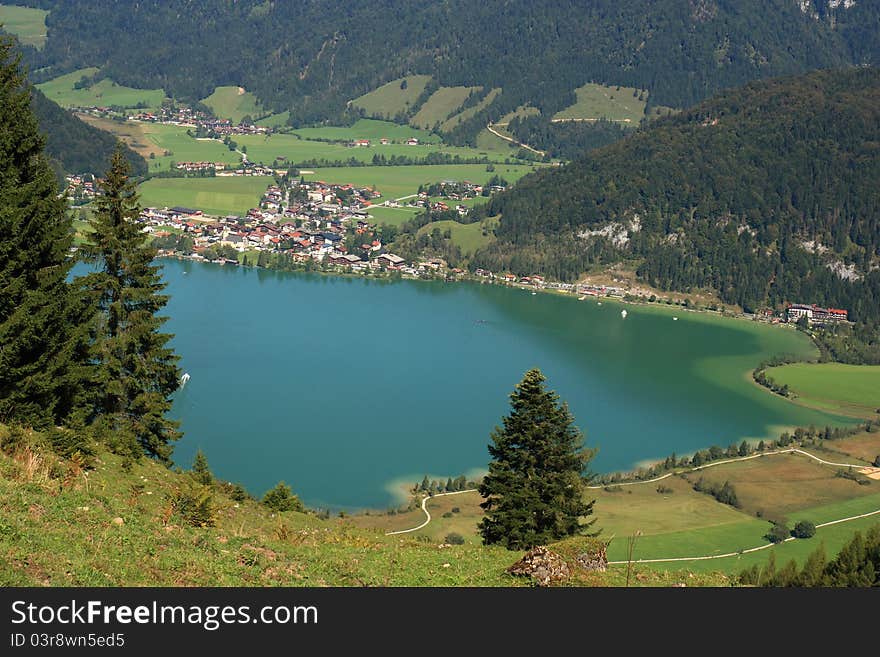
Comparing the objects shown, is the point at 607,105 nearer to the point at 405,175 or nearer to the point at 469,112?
the point at 469,112

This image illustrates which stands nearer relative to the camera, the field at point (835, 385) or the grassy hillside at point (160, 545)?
the grassy hillside at point (160, 545)

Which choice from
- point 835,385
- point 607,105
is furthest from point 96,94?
point 835,385

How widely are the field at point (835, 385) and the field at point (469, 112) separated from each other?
355 feet

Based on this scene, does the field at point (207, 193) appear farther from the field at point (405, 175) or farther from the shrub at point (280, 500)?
the shrub at point (280, 500)

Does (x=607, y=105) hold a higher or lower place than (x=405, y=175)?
higher

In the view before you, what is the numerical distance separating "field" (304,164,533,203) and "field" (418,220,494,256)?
56.5 ft

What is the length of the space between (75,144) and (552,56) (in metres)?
94.1

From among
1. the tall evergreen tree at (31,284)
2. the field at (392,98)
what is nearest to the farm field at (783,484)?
the tall evergreen tree at (31,284)

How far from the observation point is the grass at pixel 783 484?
3547 cm

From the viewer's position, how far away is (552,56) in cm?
17550

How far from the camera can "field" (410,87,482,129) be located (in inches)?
6535

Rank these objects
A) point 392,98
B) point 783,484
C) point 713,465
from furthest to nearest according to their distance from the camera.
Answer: point 392,98 < point 713,465 < point 783,484

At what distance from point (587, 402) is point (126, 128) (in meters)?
111

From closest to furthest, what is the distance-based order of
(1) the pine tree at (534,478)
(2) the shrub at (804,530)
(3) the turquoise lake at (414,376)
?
(1) the pine tree at (534,478), (2) the shrub at (804,530), (3) the turquoise lake at (414,376)
